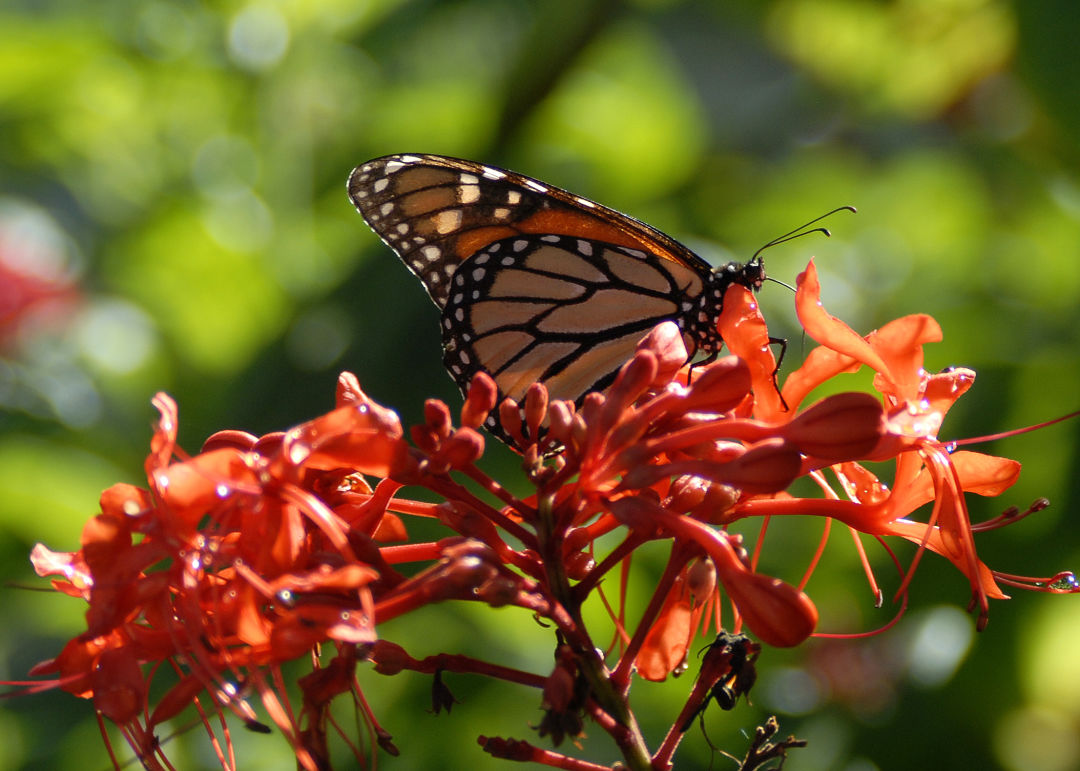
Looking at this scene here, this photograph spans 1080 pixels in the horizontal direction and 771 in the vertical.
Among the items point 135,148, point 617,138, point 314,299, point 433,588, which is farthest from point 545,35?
point 433,588

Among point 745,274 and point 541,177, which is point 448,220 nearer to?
point 745,274

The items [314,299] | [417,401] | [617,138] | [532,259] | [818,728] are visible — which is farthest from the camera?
[617,138]

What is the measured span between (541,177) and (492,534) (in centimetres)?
240

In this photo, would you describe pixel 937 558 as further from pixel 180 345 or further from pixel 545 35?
pixel 180 345

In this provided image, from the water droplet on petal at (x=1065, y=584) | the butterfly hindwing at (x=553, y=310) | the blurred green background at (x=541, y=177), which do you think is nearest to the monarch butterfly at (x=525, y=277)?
the butterfly hindwing at (x=553, y=310)

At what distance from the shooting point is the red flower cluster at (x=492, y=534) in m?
1.38

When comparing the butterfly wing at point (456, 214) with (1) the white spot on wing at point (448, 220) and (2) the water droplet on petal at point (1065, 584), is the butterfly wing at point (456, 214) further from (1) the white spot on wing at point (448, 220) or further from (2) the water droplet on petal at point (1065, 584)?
(2) the water droplet on petal at point (1065, 584)

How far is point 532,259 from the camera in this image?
264 centimetres

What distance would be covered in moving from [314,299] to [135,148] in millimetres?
1093

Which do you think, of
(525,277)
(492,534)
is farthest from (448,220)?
(492,534)

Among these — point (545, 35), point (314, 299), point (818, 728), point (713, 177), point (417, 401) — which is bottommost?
point (818, 728)

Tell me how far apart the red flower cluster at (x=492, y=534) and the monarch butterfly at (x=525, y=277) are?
82 centimetres

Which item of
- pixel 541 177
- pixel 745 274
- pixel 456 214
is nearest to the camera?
pixel 745 274

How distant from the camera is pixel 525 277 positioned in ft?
8.68
